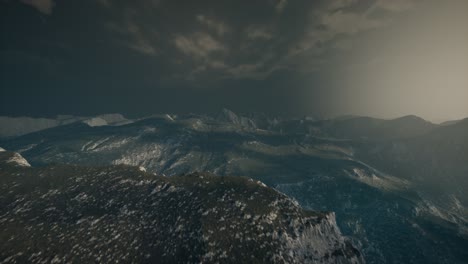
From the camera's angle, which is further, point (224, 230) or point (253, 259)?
point (224, 230)

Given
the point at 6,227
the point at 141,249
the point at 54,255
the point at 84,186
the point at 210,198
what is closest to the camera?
the point at 54,255

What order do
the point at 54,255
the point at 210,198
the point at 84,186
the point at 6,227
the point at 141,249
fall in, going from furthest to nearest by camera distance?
the point at 84,186 → the point at 210,198 → the point at 6,227 → the point at 141,249 → the point at 54,255

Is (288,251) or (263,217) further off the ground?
(263,217)

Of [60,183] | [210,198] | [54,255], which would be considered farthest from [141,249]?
[60,183]

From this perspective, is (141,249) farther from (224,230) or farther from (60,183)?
(60,183)

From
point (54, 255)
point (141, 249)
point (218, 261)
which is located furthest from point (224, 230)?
point (54, 255)

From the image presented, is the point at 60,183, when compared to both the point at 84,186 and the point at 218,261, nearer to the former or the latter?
the point at 84,186
